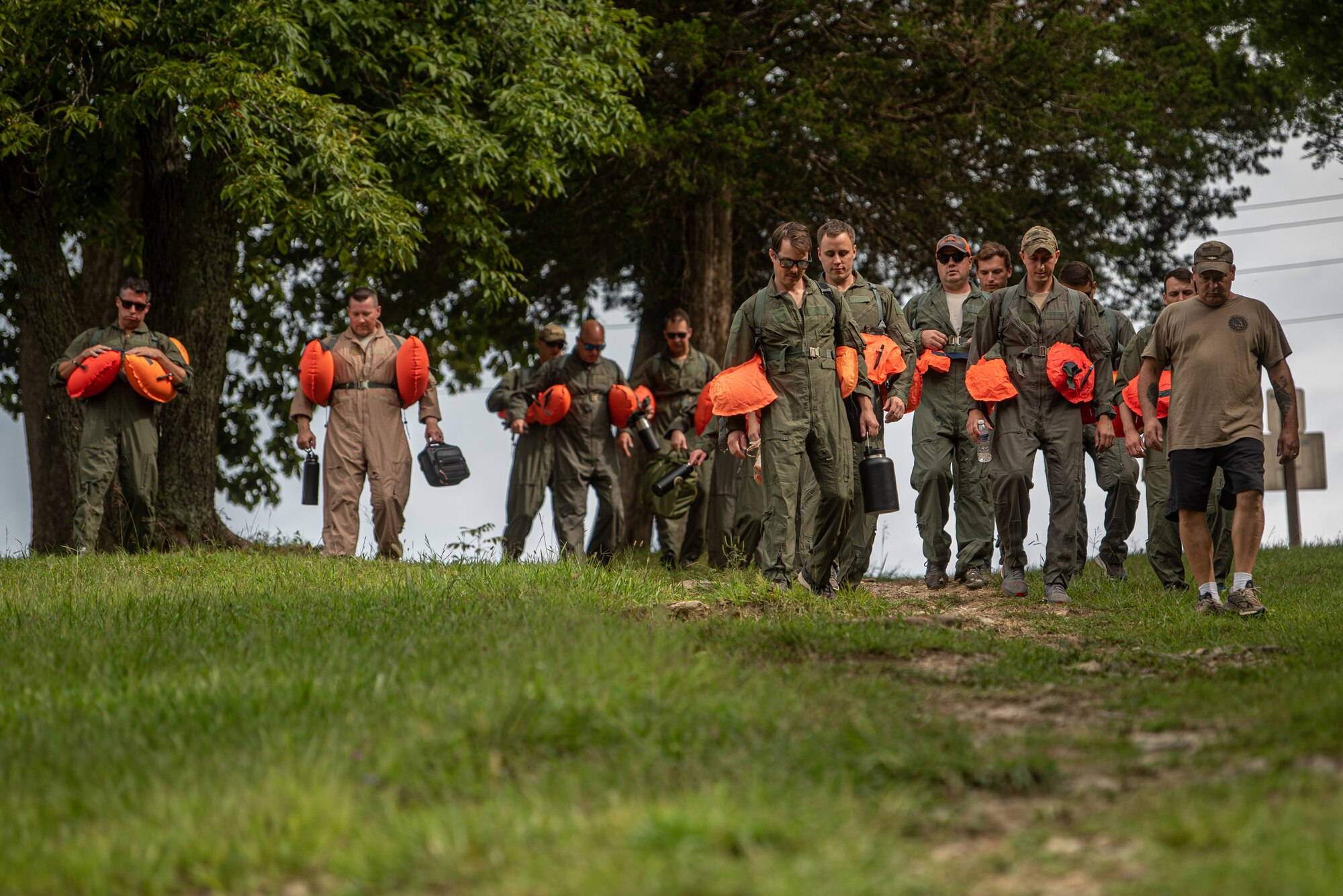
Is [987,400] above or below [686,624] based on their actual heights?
above

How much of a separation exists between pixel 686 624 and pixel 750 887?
4.41 metres

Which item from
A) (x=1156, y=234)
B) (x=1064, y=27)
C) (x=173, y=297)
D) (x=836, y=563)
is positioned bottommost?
(x=836, y=563)

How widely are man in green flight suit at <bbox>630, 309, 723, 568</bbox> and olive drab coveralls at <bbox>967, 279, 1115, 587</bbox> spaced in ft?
15.5

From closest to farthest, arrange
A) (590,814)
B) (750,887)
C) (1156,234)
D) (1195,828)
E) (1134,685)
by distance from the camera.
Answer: (750,887) < (1195,828) < (590,814) < (1134,685) < (1156,234)

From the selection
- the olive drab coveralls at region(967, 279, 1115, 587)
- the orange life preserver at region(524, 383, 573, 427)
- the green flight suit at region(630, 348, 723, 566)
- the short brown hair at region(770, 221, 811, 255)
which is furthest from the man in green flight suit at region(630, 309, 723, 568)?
the short brown hair at region(770, 221, 811, 255)

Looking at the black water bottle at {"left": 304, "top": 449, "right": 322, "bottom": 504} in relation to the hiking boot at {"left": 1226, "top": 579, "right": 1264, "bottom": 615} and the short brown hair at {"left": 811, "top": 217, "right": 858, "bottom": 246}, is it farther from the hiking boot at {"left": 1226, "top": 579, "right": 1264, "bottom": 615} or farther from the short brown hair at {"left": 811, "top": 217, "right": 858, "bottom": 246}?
the hiking boot at {"left": 1226, "top": 579, "right": 1264, "bottom": 615}

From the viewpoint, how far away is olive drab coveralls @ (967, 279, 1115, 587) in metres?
9.91

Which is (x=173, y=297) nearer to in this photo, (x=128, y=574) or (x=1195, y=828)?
(x=128, y=574)

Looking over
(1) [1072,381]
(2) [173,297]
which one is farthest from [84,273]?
(1) [1072,381]

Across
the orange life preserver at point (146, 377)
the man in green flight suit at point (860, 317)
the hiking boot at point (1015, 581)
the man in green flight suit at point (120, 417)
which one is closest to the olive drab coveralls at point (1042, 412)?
the hiking boot at point (1015, 581)

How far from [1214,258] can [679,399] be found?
665cm

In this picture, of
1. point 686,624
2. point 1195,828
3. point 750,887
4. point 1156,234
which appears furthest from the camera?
point 1156,234

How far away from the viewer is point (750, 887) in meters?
3.46

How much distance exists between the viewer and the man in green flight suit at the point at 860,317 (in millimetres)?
9516
